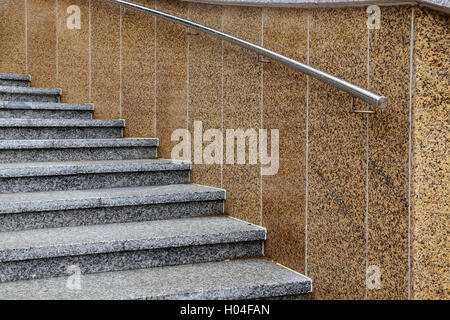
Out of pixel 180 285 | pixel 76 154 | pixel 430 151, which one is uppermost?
pixel 430 151

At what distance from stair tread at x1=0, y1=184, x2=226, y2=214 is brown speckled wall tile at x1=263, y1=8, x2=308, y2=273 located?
0.51m

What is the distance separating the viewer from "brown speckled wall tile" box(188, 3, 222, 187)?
10.5 feet

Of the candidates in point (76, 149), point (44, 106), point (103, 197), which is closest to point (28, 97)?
point (44, 106)

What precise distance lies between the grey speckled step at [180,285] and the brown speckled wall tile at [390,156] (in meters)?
0.49

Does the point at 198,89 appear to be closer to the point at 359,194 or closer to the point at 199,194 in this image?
the point at 199,194

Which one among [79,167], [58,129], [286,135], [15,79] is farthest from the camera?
[15,79]

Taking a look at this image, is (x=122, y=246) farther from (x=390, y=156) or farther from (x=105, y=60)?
(x=105, y=60)

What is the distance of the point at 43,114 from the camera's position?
416 centimetres

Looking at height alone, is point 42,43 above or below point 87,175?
above

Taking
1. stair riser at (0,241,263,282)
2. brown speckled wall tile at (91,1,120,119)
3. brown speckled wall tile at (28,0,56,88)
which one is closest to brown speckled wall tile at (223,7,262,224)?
stair riser at (0,241,263,282)

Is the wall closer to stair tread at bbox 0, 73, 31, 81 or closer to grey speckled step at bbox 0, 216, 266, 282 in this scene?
grey speckled step at bbox 0, 216, 266, 282

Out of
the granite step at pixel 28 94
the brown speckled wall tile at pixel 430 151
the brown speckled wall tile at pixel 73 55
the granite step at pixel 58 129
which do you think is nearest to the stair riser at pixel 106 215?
the granite step at pixel 58 129

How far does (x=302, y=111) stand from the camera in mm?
2492

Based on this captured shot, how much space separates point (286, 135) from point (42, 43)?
143 inches
